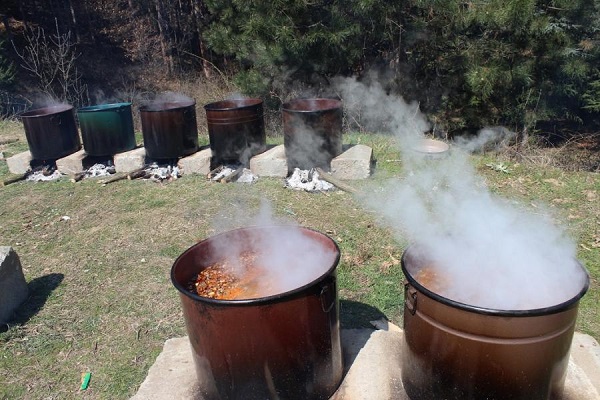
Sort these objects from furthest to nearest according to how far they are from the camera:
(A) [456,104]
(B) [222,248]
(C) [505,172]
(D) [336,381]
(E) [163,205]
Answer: (A) [456,104], (C) [505,172], (E) [163,205], (B) [222,248], (D) [336,381]

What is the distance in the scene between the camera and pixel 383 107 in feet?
33.8

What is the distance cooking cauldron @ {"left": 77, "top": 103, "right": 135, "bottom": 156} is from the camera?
745cm

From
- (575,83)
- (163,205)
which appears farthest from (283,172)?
(575,83)

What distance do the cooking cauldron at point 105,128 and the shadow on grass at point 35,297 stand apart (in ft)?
11.7

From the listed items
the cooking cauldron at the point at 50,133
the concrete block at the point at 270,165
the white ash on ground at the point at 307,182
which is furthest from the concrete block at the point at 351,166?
the cooking cauldron at the point at 50,133

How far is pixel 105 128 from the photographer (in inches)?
298

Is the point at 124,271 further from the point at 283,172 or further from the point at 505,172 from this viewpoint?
the point at 505,172

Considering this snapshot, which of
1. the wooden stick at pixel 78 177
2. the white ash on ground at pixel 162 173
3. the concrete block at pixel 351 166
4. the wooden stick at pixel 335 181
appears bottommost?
the wooden stick at pixel 78 177

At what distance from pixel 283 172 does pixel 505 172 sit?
132 inches

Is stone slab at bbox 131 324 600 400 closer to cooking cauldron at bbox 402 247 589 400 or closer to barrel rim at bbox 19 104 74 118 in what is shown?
cooking cauldron at bbox 402 247 589 400

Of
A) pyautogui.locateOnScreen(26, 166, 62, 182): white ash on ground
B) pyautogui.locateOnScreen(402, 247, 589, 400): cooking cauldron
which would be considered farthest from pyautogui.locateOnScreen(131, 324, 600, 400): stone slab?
pyautogui.locateOnScreen(26, 166, 62, 182): white ash on ground

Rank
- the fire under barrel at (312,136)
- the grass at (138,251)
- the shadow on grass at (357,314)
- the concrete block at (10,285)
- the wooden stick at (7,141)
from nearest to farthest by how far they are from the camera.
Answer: the grass at (138,251), the shadow on grass at (357,314), the concrete block at (10,285), the fire under barrel at (312,136), the wooden stick at (7,141)

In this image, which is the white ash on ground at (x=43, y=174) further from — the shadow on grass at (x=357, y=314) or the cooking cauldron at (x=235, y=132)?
the shadow on grass at (x=357, y=314)

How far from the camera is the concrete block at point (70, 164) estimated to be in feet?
25.3
